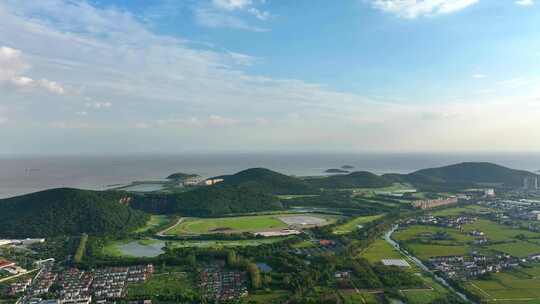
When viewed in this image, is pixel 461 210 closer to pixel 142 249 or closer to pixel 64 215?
pixel 142 249

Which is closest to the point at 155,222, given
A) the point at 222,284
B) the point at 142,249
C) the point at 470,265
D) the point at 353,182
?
the point at 142,249

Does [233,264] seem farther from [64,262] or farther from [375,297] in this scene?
[64,262]

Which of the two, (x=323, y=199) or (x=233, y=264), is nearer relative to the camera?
(x=233, y=264)

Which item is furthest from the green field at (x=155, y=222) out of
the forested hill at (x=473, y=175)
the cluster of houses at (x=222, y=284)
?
the forested hill at (x=473, y=175)

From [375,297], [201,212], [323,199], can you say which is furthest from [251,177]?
[375,297]

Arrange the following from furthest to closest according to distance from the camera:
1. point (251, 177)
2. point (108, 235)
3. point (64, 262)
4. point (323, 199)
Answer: point (251, 177) < point (323, 199) < point (108, 235) < point (64, 262)

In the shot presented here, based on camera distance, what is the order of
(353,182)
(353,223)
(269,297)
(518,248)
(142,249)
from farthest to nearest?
(353,182) → (353,223) → (142,249) → (518,248) → (269,297)

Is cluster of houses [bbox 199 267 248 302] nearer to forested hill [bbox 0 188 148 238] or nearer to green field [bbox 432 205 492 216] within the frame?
forested hill [bbox 0 188 148 238]

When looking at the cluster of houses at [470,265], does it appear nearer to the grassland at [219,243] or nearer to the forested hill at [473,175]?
the grassland at [219,243]

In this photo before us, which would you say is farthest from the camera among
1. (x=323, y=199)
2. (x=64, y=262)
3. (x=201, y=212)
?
(x=323, y=199)
